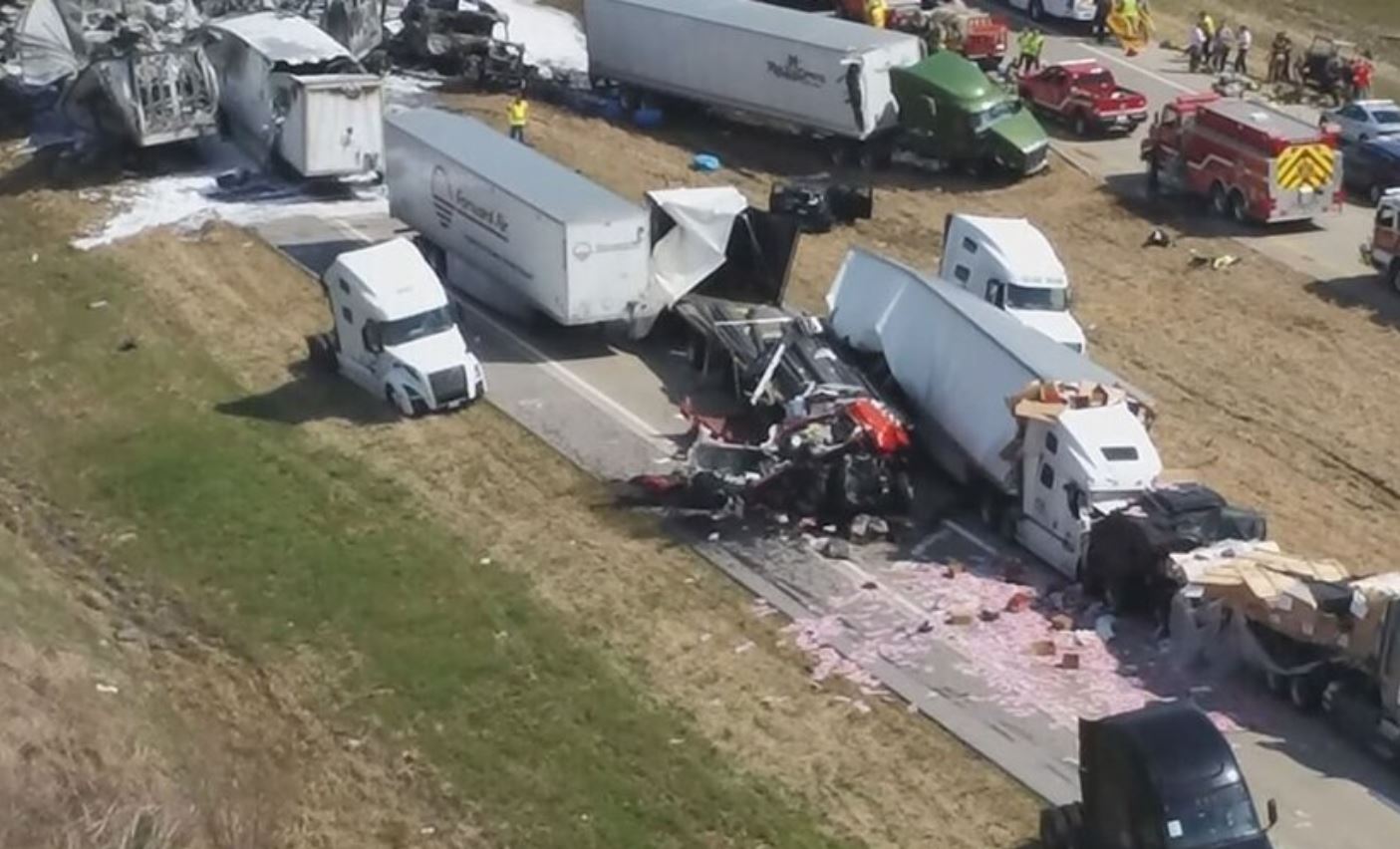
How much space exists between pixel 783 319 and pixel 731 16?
16013 millimetres

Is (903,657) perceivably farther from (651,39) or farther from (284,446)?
(651,39)

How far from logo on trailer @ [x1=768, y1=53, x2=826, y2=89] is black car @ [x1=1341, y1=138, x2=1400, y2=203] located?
10762mm

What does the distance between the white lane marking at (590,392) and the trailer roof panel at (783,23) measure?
12491 mm

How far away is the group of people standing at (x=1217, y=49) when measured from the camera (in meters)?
55.7

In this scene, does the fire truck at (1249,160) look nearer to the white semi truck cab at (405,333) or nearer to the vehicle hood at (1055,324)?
the vehicle hood at (1055,324)

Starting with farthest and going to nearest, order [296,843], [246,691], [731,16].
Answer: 1. [731,16]
2. [246,691]
3. [296,843]

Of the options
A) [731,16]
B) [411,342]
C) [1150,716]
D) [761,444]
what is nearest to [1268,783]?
[1150,716]

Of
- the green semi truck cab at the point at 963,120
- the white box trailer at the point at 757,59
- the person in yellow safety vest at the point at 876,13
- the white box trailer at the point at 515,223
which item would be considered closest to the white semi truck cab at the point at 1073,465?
the white box trailer at the point at 515,223

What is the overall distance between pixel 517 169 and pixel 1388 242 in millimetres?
15561

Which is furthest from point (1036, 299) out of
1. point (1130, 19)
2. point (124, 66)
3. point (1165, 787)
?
point (1130, 19)

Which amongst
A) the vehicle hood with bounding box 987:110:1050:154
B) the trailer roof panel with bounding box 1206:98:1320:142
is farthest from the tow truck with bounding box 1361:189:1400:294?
the vehicle hood with bounding box 987:110:1050:154

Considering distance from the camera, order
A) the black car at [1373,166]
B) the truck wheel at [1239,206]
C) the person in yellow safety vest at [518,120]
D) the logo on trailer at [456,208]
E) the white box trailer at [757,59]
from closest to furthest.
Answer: the logo on trailer at [456,208] → the truck wheel at [1239,206] → the black car at [1373,166] → the person in yellow safety vest at [518,120] → the white box trailer at [757,59]

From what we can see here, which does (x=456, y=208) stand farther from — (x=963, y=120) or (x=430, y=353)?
(x=963, y=120)

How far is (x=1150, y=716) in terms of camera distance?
2083cm
